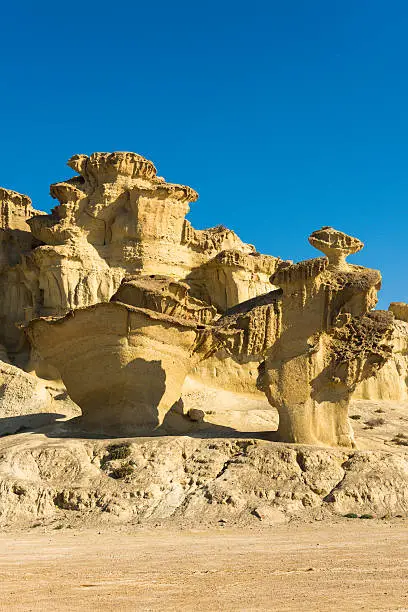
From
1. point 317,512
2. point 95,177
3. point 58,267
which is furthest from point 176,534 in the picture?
point 95,177

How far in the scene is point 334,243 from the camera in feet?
122

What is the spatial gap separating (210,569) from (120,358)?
42.8 ft

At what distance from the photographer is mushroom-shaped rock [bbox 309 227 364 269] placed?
37.0m

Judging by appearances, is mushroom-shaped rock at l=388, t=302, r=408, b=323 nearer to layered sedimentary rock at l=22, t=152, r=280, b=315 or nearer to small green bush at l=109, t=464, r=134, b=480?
layered sedimentary rock at l=22, t=152, r=280, b=315

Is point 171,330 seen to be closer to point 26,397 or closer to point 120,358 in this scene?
point 120,358

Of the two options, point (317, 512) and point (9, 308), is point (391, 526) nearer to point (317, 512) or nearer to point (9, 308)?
point (317, 512)

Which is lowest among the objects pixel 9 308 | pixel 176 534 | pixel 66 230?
pixel 176 534

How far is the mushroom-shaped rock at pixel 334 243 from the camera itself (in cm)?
3700

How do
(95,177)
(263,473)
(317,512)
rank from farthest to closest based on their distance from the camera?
(95,177) → (263,473) → (317,512)

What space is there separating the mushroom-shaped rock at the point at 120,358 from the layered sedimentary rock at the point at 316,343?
2.92 meters

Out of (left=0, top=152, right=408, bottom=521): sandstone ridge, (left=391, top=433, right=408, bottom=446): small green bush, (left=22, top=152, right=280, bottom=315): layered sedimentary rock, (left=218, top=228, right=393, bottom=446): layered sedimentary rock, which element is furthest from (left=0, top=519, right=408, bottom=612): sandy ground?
(left=22, top=152, right=280, bottom=315): layered sedimentary rock

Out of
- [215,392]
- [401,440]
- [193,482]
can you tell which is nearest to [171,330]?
[193,482]

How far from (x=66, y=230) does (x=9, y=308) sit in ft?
19.8

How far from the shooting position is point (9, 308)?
43562mm
